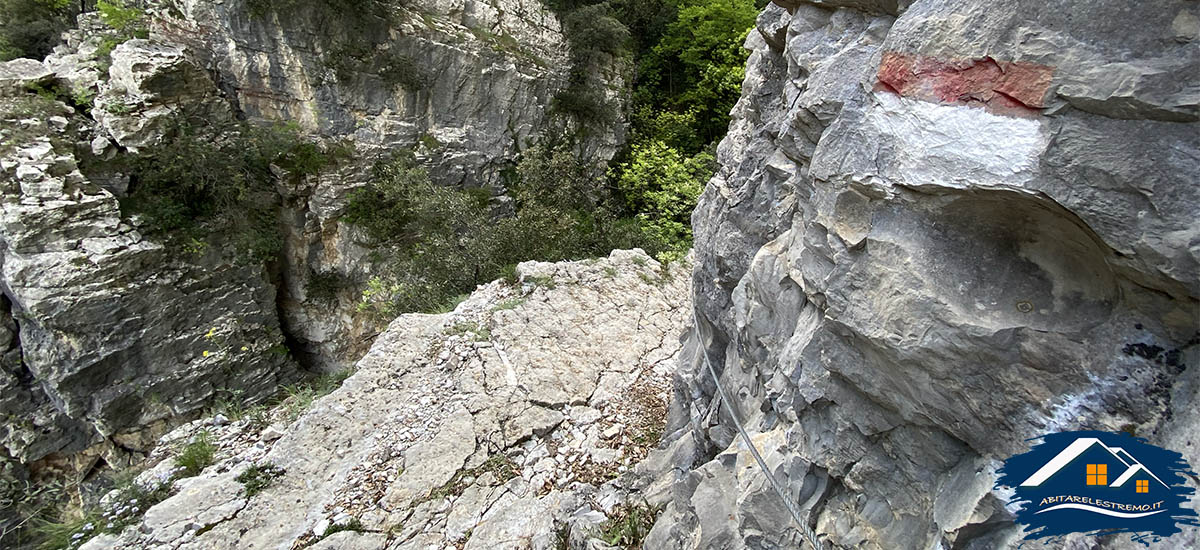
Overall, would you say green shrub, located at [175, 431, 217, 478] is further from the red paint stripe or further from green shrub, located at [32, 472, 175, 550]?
the red paint stripe

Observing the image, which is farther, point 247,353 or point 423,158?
point 423,158

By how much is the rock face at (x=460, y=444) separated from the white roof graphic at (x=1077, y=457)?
2768 mm

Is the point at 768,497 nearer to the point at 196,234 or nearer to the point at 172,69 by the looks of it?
the point at 196,234

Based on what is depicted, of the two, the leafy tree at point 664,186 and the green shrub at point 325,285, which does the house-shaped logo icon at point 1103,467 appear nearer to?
the leafy tree at point 664,186

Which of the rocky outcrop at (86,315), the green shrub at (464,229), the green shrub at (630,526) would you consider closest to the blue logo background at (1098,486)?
the green shrub at (630,526)

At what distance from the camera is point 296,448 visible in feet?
17.0

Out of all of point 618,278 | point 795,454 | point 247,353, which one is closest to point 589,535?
point 795,454

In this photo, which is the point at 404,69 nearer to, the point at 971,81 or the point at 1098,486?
the point at 971,81

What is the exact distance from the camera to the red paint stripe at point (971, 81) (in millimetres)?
1515

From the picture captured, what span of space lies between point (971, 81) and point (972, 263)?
0.58 m

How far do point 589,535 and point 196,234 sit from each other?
398 inches

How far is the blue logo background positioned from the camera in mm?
1337

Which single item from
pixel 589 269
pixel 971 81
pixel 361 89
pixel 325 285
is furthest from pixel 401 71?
pixel 971 81

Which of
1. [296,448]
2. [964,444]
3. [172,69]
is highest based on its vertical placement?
[172,69]
